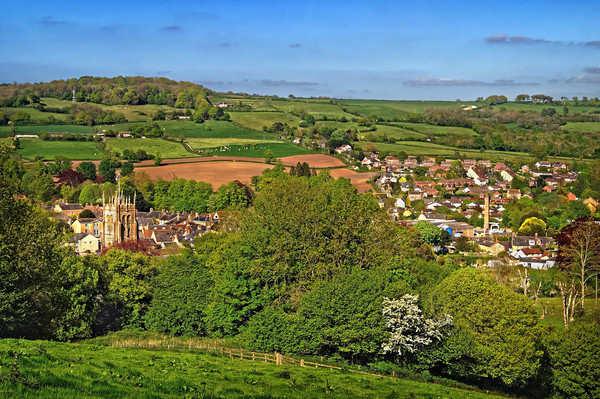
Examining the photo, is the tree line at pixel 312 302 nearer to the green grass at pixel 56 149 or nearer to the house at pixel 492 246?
the house at pixel 492 246

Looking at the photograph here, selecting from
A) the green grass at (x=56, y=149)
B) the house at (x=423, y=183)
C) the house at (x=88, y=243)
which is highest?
the green grass at (x=56, y=149)

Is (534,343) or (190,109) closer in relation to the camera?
(534,343)

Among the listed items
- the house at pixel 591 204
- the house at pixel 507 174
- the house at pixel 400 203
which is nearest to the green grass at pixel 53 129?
the house at pixel 400 203

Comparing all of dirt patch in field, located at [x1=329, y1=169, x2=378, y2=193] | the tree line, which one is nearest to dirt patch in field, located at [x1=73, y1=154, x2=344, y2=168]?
dirt patch in field, located at [x1=329, y1=169, x2=378, y2=193]

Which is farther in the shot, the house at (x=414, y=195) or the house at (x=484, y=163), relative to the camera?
the house at (x=484, y=163)

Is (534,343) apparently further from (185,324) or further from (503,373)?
(185,324)

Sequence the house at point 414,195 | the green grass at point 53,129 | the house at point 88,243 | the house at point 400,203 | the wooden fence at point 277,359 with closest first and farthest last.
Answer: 1. the wooden fence at point 277,359
2. the house at point 88,243
3. the house at point 400,203
4. the house at point 414,195
5. the green grass at point 53,129

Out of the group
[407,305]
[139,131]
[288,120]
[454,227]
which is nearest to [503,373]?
[407,305]
